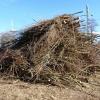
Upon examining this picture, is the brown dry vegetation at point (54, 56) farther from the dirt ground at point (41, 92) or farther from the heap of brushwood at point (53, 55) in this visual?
the dirt ground at point (41, 92)

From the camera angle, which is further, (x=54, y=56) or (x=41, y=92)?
(x=54, y=56)

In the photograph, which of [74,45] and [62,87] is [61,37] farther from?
[62,87]

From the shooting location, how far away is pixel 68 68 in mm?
9930

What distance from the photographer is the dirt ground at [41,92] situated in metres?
8.23

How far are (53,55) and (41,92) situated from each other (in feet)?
6.01

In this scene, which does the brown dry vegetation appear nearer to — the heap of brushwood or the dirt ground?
the heap of brushwood

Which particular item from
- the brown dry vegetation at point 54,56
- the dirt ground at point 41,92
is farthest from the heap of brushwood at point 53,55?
the dirt ground at point 41,92

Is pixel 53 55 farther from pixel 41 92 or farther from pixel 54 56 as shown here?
pixel 41 92

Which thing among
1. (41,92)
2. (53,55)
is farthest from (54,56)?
(41,92)

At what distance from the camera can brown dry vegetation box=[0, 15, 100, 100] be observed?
956 centimetres

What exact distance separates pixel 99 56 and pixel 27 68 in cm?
296

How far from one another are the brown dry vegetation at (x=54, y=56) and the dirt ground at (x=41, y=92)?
0.52 ft

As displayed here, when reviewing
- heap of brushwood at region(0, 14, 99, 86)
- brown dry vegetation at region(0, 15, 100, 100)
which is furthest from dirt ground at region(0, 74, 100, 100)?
heap of brushwood at region(0, 14, 99, 86)

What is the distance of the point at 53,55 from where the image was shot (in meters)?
10.0
